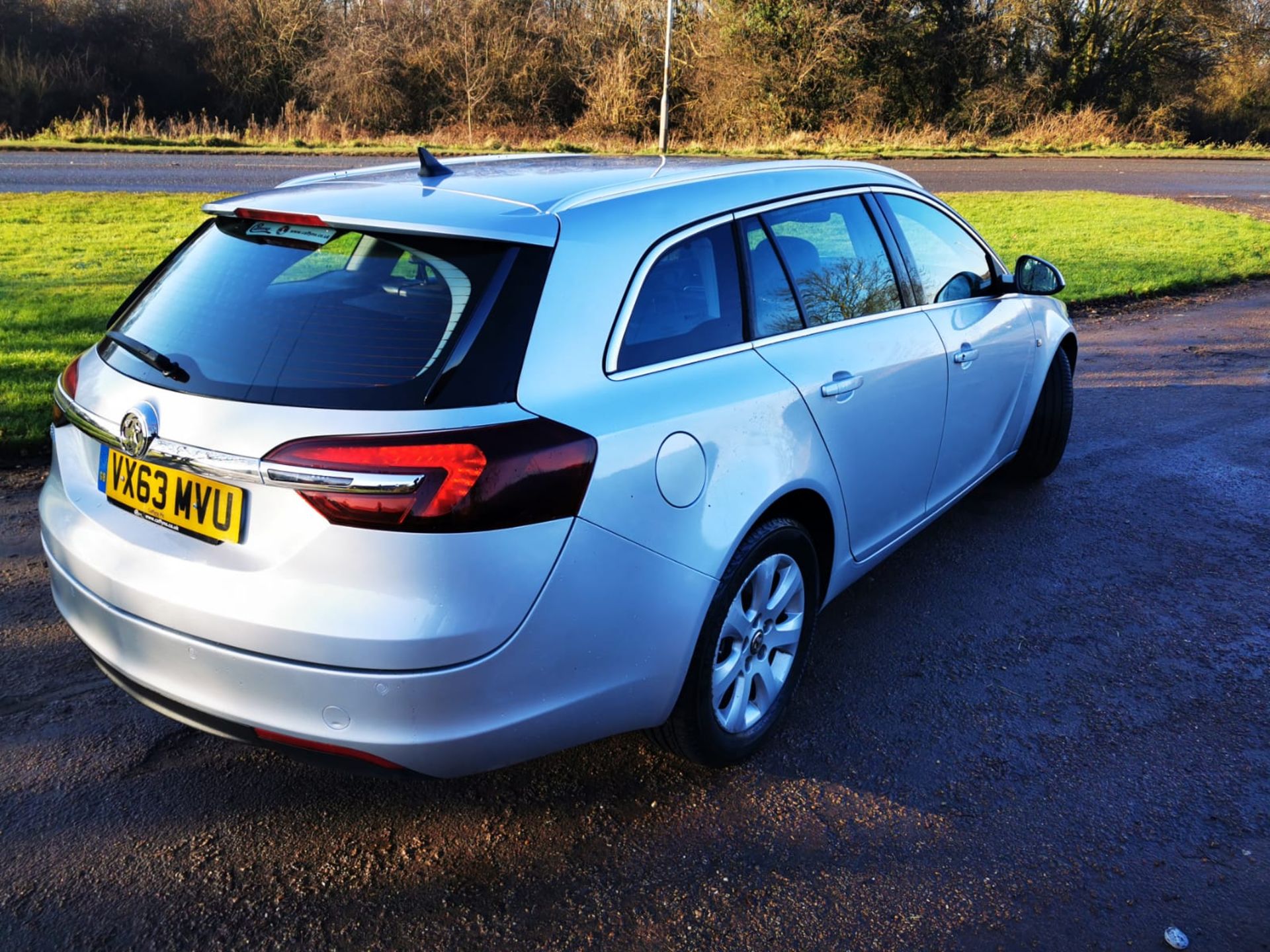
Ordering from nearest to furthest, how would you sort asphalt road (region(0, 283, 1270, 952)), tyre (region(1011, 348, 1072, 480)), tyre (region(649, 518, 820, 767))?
asphalt road (region(0, 283, 1270, 952)), tyre (region(649, 518, 820, 767)), tyre (region(1011, 348, 1072, 480))

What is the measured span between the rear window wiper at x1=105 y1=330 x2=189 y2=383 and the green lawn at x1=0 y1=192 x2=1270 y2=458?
3047mm

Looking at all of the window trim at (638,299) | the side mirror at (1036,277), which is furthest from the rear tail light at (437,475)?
the side mirror at (1036,277)

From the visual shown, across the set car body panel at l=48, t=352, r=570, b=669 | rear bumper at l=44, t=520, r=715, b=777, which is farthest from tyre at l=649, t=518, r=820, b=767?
car body panel at l=48, t=352, r=570, b=669

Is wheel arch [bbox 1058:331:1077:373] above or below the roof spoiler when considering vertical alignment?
below

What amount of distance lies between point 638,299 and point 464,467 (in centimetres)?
75

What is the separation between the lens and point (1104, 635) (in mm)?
3900

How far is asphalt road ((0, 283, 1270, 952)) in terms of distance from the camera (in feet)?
8.04

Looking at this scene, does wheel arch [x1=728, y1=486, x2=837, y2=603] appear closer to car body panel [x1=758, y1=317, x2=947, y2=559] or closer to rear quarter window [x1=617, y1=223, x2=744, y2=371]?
car body panel [x1=758, y1=317, x2=947, y2=559]

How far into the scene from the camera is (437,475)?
2.18 meters

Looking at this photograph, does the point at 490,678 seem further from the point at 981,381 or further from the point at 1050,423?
the point at 1050,423

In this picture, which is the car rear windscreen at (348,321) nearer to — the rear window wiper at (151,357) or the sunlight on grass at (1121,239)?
the rear window wiper at (151,357)

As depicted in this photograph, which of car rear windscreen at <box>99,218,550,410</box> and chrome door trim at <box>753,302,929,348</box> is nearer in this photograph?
car rear windscreen at <box>99,218,550,410</box>

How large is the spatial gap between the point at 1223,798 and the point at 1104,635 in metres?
1.00

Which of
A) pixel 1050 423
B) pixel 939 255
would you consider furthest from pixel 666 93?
pixel 939 255
